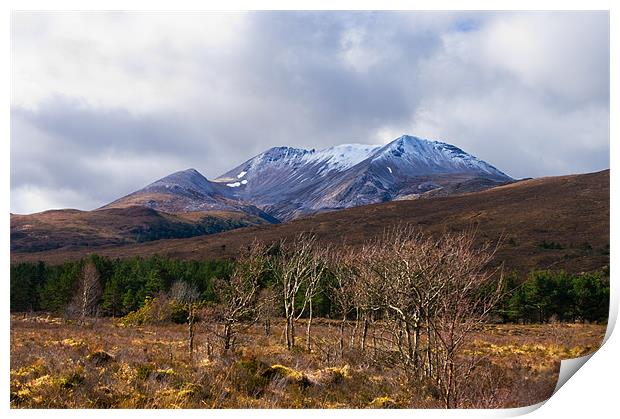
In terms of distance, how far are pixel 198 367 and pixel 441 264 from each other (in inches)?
242

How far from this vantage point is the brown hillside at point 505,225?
75.2m

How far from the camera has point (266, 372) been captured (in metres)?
11.1

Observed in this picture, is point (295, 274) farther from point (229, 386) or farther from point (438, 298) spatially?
point (438, 298)

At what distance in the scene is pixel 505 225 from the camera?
92625mm

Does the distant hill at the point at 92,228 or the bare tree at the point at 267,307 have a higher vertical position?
the distant hill at the point at 92,228

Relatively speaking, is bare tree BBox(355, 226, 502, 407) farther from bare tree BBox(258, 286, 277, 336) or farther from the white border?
bare tree BBox(258, 286, 277, 336)

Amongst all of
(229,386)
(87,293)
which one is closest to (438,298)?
(229,386)

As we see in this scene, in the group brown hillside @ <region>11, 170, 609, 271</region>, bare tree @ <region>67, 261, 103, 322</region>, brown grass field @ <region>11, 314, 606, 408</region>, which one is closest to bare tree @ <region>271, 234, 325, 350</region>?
brown grass field @ <region>11, 314, 606, 408</region>

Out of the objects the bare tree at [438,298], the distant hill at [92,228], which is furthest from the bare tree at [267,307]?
the distant hill at [92,228]

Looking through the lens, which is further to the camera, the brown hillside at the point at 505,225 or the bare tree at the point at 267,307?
the brown hillside at the point at 505,225

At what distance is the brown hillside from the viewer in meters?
75.2
